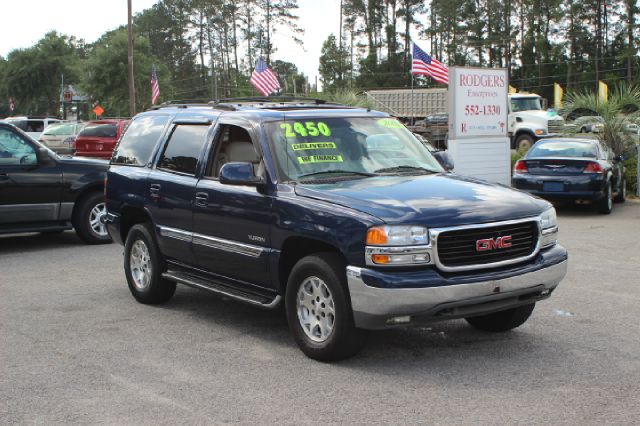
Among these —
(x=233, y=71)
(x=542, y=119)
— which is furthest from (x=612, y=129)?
(x=233, y=71)

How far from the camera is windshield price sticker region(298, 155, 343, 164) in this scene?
21.6ft

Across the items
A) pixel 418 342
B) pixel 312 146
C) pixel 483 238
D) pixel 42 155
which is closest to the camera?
pixel 483 238

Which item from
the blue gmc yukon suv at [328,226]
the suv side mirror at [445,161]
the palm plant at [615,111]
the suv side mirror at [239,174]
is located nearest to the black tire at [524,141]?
the palm plant at [615,111]

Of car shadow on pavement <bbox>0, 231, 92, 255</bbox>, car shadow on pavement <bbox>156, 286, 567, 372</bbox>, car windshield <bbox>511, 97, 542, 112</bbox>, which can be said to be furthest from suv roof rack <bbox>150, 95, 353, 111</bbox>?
car windshield <bbox>511, 97, 542, 112</bbox>

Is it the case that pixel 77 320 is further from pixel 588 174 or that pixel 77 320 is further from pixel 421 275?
pixel 588 174

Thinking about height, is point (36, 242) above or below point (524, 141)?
below

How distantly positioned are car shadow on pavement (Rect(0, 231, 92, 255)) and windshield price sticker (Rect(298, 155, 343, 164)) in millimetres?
6871

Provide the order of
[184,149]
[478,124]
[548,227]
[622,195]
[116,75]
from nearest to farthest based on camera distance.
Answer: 1. [548,227]
2. [184,149]
3. [622,195]
4. [478,124]
5. [116,75]

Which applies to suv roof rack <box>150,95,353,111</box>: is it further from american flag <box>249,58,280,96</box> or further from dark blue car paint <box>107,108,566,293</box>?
american flag <box>249,58,280,96</box>

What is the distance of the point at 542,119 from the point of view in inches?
1237

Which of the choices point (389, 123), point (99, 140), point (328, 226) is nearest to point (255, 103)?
point (389, 123)

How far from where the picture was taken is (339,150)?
22.2 ft

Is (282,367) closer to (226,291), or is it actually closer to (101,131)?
(226,291)

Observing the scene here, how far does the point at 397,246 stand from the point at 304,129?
5.63ft
